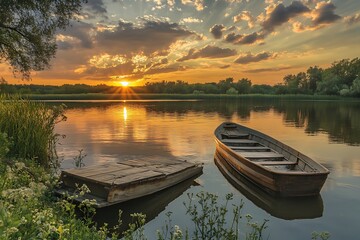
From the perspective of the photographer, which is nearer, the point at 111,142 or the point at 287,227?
the point at 287,227

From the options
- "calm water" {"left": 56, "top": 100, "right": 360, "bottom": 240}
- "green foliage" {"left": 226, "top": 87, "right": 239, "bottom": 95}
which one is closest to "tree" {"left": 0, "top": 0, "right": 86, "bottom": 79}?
"calm water" {"left": 56, "top": 100, "right": 360, "bottom": 240}

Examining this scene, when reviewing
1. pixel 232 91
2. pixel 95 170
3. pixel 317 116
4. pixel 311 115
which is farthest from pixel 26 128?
pixel 232 91

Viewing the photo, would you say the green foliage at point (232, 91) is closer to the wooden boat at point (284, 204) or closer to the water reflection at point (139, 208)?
the wooden boat at point (284, 204)

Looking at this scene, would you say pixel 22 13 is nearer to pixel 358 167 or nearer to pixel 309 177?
pixel 309 177

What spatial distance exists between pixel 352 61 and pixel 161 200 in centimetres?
13152

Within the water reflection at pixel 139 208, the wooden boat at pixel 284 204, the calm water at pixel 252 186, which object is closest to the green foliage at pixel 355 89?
the calm water at pixel 252 186

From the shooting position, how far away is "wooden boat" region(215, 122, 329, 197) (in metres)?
11.1

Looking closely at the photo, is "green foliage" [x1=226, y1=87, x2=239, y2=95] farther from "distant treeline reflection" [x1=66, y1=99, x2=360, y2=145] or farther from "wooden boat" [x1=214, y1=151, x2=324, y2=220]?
"wooden boat" [x1=214, y1=151, x2=324, y2=220]

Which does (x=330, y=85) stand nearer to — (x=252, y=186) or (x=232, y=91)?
(x=232, y=91)

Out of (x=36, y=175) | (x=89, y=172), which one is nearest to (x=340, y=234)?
(x=89, y=172)

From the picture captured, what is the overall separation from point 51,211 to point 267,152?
13.1 metres

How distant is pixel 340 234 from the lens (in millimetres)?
9305

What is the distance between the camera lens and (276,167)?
45.7ft

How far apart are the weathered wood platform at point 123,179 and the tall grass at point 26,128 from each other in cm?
295
